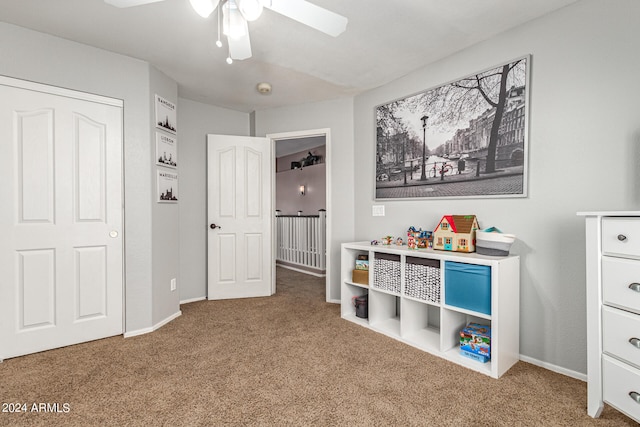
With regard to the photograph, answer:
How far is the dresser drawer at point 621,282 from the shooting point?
1.41m

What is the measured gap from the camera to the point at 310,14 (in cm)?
150

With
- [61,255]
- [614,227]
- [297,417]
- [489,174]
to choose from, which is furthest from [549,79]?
[61,255]

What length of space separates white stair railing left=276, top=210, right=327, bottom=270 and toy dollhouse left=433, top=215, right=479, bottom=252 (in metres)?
2.79

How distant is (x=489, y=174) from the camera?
2.39 m

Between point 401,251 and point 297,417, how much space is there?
4.75 feet

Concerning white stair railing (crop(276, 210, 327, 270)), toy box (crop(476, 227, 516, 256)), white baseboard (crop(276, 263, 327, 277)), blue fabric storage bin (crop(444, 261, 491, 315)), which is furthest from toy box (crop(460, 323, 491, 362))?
white stair railing (crop(276, 210, 327, 270))

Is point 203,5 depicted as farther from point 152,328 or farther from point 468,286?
point 152,328

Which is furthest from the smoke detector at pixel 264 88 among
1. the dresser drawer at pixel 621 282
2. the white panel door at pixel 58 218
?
the dresser drawer at pixel 621 282

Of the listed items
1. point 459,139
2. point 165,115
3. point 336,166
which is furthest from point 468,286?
point 165,115

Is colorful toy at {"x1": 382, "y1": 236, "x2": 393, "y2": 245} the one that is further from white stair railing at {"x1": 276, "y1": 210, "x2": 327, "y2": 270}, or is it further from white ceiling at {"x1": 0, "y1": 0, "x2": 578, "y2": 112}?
white stair railing at {"x1": 276, "y1": 210, "x2": 327, "y2": 270}

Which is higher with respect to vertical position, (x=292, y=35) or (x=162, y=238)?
(x=292, y=35)

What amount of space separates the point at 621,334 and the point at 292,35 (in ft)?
8.67

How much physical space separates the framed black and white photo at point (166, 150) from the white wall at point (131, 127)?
0.13m

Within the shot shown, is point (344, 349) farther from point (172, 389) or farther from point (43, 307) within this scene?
point (43, 307)
